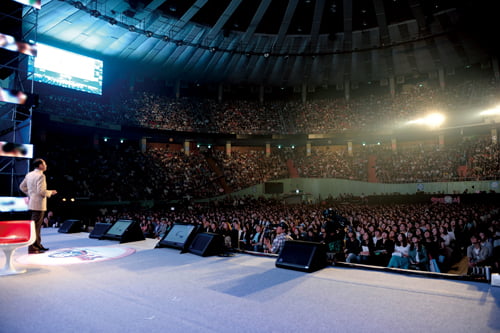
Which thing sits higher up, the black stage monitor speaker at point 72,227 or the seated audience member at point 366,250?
the black stage monitor speaker at point 72,227

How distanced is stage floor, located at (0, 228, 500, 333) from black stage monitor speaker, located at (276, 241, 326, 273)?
0.34ft

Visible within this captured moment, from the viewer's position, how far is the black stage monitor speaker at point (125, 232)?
6.11m

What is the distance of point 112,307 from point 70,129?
23.2m


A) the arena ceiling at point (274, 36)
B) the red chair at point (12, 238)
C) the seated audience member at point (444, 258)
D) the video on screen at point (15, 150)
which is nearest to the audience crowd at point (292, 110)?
the arena ceiling at point (274, 36)

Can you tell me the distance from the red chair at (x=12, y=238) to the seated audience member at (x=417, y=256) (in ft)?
20.9

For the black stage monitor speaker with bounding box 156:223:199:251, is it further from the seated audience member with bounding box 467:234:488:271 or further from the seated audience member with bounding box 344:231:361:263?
the seated audience member with bounding box 467:234:488:271

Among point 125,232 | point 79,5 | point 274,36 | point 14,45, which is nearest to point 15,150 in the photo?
point 14,45

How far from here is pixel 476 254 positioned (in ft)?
20.3

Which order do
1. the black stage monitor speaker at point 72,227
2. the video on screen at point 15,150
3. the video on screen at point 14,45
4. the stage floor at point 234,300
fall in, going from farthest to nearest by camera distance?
the black stage monitor speaker at point 72,227 < the video on screen at point 15,150 < the video on screen at point 14,45 < the stage floor at point 234,300

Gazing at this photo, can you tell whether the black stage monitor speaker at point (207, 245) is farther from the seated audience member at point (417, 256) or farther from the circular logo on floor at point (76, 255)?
the seated audience member at point (417, 256)

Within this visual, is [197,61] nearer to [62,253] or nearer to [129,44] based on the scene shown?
[129,44]

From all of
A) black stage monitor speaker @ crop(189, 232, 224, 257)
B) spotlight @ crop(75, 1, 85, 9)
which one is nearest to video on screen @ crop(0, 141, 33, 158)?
black stage monitor speaker @ crop(189, 232, 224, 257)

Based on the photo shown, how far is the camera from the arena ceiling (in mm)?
20094

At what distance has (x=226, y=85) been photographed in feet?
106
